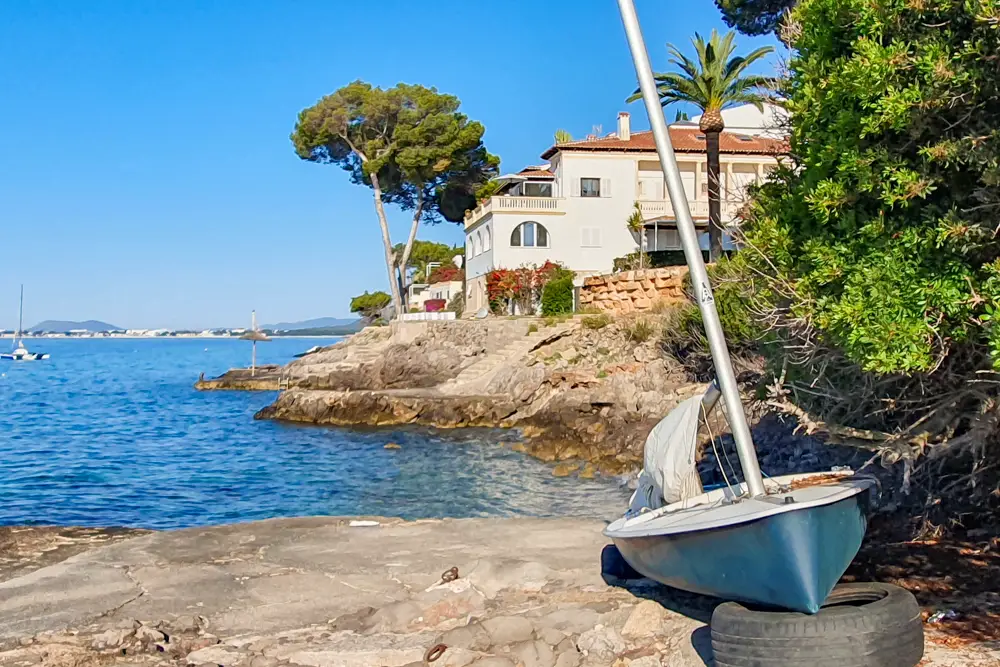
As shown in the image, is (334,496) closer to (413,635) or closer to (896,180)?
(413,635)

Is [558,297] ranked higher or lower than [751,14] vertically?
lower

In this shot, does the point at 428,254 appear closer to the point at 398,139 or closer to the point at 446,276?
the point at 446,276

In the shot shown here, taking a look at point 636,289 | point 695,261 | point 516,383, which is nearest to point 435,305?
point 636,289

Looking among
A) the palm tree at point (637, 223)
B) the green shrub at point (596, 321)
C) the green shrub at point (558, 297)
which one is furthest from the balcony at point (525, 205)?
the green shrub at point (596, 321)

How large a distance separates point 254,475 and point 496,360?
15.9m

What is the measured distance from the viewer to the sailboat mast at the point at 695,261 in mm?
7320

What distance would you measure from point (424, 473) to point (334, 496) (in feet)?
10.4

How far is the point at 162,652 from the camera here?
8391mm

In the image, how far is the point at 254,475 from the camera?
26547mm

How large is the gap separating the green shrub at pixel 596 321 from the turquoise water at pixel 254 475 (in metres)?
8.18

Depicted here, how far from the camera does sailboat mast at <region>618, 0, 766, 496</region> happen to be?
7.32 metres

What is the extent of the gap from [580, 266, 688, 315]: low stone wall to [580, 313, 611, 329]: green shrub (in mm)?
1221

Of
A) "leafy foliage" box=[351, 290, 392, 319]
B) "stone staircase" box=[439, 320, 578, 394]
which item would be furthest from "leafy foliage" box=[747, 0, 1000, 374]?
"leafy foliage" box=[351, 290, 392, 319]

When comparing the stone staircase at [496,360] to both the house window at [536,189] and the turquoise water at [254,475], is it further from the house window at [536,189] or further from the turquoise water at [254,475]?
the house window at [536,189]
